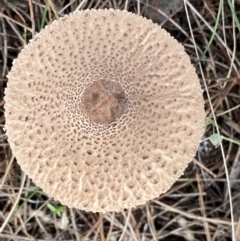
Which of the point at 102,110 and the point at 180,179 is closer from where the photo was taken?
the point at 102,110

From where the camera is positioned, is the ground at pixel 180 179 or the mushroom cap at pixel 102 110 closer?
the mushroom cap at pixel 102 110

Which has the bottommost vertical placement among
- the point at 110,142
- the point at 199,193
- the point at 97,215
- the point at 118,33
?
the point at 97,215

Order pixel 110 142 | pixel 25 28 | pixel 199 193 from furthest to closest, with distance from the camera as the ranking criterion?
pixel 199 193
pixel 25 28
pixel 110 142

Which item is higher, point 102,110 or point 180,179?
point 102,110

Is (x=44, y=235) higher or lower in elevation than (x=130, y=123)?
lower

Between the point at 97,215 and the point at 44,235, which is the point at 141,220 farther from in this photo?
the point at 44,235

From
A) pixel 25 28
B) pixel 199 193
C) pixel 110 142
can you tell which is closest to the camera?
pixel 110 142

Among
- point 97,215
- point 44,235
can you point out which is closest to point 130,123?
point 97,215

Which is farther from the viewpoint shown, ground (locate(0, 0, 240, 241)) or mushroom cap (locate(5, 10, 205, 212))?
ground (locate(0, 0, 240, 241))
